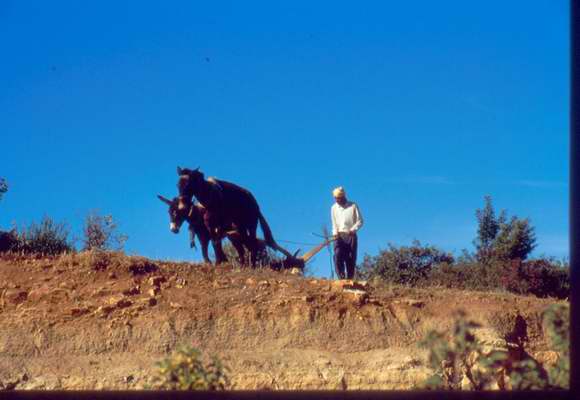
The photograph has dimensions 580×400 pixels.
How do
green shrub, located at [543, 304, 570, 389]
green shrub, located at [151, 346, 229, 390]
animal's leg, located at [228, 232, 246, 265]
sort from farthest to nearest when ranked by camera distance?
animal's leg, located at [228, 232, 246, 265] < green shrub, located at [543, 304, 570, 389] < green shrub, located at [151, 346, 229, 390]

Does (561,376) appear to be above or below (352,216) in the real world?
below

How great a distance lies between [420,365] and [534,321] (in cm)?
303

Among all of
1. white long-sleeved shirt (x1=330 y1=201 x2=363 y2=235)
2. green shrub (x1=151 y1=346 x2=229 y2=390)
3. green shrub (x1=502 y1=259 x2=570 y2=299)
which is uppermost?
white long-sleeved shirt (x1=330 y1=201 x2=363 y2=235)

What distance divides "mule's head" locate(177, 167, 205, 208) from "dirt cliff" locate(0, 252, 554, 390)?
1.36m

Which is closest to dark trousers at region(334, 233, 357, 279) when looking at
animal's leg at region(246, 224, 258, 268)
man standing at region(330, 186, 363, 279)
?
man standing at region(330, 186, 363, 279)

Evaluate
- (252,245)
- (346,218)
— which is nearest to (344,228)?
(346,218)

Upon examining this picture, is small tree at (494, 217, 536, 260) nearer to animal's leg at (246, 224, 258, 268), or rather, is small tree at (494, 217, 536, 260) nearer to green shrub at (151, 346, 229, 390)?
animal's leg at (246, 224, 258, 268)

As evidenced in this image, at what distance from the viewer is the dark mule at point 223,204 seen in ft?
51.3

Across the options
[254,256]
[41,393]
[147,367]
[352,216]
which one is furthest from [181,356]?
[254,256]

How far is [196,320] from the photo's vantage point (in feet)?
44.7

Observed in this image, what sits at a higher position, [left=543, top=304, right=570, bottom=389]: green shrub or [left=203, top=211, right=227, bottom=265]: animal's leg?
[left=203, top=211, right=227, bottom=265]: animal's leg

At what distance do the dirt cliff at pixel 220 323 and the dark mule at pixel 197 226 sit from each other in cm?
119

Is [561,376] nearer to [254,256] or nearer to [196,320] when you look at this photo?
[196,320]

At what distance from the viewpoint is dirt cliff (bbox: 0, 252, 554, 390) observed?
41.8 feet
